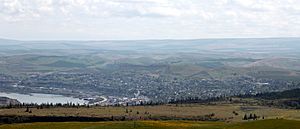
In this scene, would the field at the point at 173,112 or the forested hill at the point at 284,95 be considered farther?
the forested hill at the point at 284,95

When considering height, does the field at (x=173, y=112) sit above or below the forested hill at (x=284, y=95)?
below

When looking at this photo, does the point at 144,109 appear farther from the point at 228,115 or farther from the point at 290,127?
the point at 290,127

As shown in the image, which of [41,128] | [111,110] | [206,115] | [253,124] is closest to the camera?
[253,124]

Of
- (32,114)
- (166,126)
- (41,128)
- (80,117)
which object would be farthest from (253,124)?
(32,114)

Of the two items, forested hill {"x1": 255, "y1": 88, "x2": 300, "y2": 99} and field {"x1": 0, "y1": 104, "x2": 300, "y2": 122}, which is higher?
forested hill {"x1": 255, "y1": 88, "x2": 300, "y2": 99}

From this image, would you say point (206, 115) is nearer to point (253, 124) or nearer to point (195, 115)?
point (195, 115)

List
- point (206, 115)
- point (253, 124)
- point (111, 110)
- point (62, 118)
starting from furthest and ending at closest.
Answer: point (111, 110) < point (206, 115) < point (62, 118) < point (253, 124)

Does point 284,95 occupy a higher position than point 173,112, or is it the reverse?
point 284,95

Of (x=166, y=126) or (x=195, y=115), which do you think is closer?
(x=166, y=126)

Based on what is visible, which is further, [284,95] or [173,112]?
[284,95]

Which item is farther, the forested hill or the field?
the forested hill

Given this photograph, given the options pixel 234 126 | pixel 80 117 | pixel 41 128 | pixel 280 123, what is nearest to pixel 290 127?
pixel 280 123
